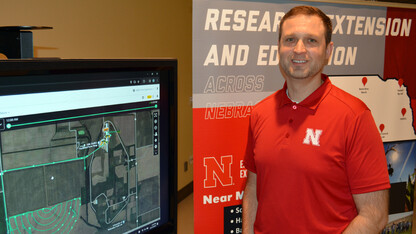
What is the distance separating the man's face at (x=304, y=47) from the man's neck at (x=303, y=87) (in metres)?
0.04

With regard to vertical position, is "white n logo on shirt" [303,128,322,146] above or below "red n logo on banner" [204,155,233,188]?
above

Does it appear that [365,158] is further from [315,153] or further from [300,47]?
[300,47]

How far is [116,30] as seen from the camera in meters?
3.29

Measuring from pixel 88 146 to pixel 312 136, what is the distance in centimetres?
93

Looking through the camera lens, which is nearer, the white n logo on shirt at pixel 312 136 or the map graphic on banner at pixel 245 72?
the white n logo on shirt at pixel 312 136

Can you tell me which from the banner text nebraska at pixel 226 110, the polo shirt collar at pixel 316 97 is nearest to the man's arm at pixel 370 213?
the polo shirt collar at pixel 316 97

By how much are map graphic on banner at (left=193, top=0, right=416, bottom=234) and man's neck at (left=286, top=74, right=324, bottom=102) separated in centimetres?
56

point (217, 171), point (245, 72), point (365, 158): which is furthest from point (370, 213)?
point (245, 72)

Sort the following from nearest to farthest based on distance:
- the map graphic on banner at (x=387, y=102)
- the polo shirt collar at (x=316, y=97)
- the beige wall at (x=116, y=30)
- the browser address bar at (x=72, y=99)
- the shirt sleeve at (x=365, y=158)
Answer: the browser address bar at (x=72, y=99)
the shirt sleeve at (x=365, y=158)
the polo shirt collar at (x=316, y=97)
the map graphic on banner at (x=387, y=102)
the beige wall at (x=116, y=30)

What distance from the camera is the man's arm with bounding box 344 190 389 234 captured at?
146 centimetres

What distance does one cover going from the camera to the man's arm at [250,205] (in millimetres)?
1805


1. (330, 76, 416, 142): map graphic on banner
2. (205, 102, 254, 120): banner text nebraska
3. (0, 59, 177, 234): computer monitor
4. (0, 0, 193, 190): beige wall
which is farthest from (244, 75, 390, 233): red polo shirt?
(0, 0, 193, 190): beige wall

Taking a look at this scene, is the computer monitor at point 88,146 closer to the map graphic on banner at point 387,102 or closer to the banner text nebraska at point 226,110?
the banner text nebraska at point 226,110

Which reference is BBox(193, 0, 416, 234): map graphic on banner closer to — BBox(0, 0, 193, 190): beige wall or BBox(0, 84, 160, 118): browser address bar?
BBox(0, 84, 160, 118): browser address bar
